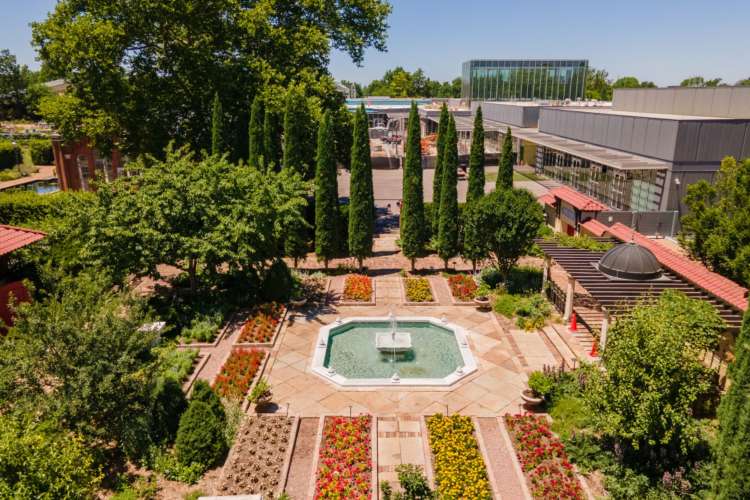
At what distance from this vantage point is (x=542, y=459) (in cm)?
1277

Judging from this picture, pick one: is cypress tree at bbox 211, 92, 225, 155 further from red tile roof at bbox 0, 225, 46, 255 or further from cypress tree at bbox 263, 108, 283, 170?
red tile roof at bbox 0, 225, 46, 255

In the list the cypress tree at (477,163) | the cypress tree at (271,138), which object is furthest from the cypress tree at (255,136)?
the cypress tree at (477,163)

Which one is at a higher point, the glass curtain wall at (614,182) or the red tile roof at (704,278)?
the glass curtain wall at (614,182)

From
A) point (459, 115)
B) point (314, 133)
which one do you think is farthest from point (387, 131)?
point (314, 133)

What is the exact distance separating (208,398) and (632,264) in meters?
14.7

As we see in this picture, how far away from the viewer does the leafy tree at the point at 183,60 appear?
29.7 metres

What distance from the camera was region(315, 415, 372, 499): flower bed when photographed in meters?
11.7

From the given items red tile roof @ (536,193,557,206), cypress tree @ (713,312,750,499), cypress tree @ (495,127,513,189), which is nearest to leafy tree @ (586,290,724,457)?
cypress tree @ (713,312,750,499)

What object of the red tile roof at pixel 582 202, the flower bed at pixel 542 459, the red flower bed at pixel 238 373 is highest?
the red tile roof at pixel 582 202

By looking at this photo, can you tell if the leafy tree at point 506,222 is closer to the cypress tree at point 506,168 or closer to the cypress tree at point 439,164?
the cypress tree at point 506,168

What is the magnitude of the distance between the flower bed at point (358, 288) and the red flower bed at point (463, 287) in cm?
394

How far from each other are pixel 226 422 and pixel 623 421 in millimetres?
9829

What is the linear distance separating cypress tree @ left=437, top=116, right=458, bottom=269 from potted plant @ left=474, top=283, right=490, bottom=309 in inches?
138

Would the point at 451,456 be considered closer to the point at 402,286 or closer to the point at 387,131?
the point at 402,286
